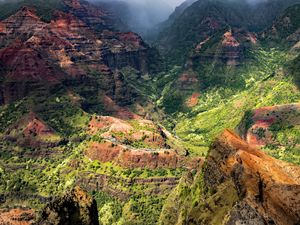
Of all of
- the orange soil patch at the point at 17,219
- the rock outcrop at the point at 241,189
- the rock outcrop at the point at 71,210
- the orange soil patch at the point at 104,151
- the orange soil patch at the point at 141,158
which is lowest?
the orange soil patch at the point at 104,151

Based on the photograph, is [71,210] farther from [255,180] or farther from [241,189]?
[255,180]

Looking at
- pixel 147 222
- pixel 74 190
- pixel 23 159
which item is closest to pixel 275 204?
pixel 74 190

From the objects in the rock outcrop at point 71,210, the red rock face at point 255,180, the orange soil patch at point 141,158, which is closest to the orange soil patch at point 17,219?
the orange soil patch at point 141,158

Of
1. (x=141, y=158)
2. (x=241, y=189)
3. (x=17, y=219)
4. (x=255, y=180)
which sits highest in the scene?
(x=255, y=180)

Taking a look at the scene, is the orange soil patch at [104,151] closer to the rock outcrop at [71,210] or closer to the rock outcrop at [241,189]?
the rock outcrop at [241,189]

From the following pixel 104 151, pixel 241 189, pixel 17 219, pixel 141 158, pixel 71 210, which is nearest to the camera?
pixel 71 210

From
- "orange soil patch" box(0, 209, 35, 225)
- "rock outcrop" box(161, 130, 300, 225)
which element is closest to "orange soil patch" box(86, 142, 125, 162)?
"orange soil patch" box(0, 209, 35, 225)

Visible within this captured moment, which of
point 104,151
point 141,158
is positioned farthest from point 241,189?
point 104,151
